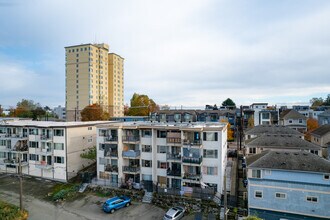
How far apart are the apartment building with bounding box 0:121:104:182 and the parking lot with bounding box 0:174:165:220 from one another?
3.55 meters

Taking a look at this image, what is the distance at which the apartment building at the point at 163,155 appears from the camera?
2891 centimetres

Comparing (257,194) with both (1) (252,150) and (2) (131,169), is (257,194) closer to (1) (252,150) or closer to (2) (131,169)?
(1) (252,150)

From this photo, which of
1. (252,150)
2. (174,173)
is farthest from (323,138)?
(174,173)

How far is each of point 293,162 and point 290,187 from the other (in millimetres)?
2902

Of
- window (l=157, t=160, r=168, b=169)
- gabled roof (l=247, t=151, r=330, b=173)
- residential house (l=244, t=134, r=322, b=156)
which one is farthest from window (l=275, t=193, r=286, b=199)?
window (l=157, t=160, r=168, b=169)

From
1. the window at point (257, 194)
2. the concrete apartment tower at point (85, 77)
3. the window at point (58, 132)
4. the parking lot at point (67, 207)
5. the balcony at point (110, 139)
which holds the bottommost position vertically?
the parking lot at point (67, 207)

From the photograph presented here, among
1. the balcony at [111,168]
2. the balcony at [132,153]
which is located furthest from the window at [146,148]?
the balcony at [111,168]

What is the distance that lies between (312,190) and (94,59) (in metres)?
85.7

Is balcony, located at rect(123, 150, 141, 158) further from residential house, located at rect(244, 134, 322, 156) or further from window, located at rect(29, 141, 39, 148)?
residential house, located at rect(244, 134, 322, 156)

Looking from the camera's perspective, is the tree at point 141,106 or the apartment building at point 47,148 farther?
the tree at point 141,106

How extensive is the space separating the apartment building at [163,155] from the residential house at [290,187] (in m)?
4.97

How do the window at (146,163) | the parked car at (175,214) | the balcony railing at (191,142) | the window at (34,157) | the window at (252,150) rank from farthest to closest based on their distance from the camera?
the window at (34,157), the window at (252,150), the window at (146,163), the balcony railing at (191,142), the parked car at (175,214)

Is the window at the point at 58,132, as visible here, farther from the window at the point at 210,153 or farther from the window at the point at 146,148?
the window at the point at 210,153

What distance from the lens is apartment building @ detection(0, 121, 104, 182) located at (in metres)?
36.1
